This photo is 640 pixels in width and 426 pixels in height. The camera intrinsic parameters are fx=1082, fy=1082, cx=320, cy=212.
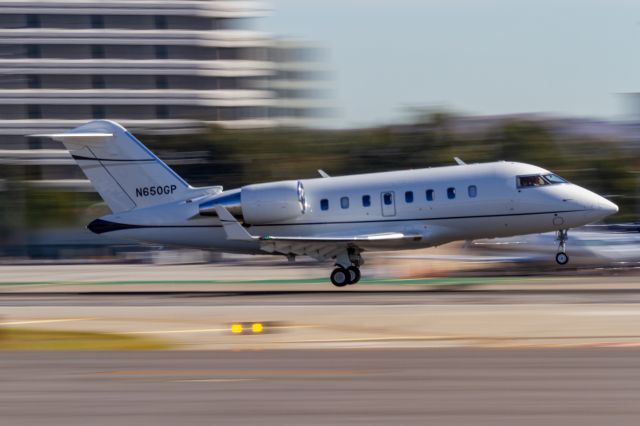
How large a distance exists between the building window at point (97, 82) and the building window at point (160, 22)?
21.8 feet

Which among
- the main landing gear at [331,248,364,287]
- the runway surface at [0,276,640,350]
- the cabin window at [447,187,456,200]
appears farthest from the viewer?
the main landing gear at [331,248,364,287]

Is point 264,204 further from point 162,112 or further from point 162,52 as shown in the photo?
point 162,52

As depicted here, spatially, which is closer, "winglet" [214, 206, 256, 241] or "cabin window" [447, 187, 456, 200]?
"winglet" [214, 206, 256, 241]

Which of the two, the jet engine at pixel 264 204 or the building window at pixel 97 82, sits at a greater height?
the building window at pixel 97 82

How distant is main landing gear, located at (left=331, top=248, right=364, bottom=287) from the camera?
95.5ft

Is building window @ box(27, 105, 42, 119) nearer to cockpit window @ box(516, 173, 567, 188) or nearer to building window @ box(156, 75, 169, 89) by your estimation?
building window @ box(156, 75, 169, 89)

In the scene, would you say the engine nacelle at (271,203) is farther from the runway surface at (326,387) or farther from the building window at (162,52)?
the building window at (162,52)

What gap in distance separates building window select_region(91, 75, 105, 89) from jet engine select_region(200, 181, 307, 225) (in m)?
64.3

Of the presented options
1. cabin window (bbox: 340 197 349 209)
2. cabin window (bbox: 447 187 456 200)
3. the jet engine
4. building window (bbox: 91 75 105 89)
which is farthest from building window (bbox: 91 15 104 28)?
cabin window (bbox: 447 187 456 200)

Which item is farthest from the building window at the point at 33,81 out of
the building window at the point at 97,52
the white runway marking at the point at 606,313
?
the white runway marking at the point at 606,313

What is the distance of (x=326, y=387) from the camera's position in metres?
12.2

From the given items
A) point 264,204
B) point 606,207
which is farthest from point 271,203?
point 606,207

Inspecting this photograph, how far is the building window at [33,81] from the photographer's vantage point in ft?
294

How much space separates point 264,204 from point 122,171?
427cm
